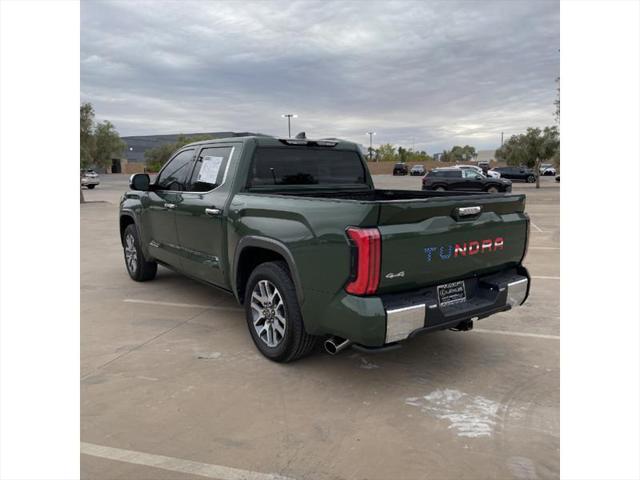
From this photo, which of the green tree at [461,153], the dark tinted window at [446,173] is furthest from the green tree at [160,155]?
the green tree at [461,153]

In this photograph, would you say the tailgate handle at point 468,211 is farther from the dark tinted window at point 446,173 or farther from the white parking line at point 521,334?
the dark tinted window at point 446,173

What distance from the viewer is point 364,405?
3684mm

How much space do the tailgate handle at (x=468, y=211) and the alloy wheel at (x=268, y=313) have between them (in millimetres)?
1509

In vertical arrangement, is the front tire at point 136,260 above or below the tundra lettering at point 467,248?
below

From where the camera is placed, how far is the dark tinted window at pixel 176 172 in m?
5.92

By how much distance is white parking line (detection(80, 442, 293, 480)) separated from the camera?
9.37 ft

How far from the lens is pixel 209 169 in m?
5.40

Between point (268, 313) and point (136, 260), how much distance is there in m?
3.64

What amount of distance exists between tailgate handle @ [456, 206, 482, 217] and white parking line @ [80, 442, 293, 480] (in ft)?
6.98

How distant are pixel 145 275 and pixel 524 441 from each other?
562 centimetres

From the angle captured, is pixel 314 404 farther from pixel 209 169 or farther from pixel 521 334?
pixel 209 169

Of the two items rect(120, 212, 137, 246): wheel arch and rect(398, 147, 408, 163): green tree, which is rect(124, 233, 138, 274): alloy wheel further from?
rect(398, 147, 408, 163): green tree

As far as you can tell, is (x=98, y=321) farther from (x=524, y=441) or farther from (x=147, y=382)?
(x=524, y=441)

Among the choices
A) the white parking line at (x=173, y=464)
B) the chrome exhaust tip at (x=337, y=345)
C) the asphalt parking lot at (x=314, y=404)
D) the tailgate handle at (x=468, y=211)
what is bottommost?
the white parking line at (x=173, y=464)
